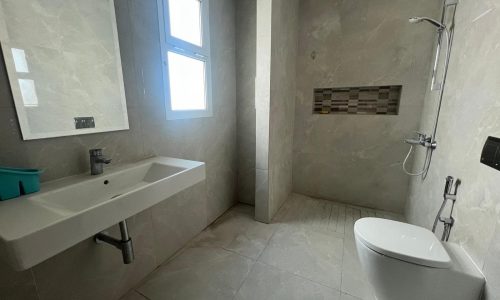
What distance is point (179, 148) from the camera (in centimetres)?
168

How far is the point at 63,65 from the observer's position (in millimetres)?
1018

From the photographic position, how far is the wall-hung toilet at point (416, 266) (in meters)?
0.96

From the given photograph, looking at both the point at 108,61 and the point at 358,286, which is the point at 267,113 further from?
the point at 358,286

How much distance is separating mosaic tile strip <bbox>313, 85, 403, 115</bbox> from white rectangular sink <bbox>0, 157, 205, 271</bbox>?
184 centimetres

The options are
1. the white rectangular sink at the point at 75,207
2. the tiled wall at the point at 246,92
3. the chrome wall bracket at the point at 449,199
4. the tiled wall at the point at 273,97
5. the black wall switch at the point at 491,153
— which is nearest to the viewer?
the white rectangular sink at the point at 75,207

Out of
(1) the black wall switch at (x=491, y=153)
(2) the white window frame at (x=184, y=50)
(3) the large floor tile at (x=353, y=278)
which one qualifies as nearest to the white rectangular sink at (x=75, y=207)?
(2) the white window frame at (x=184, y=50)

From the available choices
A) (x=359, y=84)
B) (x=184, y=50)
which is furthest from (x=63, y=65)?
(x=359, y=84)

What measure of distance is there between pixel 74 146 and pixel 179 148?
0.70 metres

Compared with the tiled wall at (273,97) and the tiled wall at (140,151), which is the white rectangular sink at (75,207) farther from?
the tiled wall at (273,97)

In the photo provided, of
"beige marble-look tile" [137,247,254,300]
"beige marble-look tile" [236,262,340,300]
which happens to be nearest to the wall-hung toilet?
"beige marble-look tile" [236,262,340,300]

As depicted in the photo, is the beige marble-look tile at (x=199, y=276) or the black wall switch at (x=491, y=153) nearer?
the black wall switch at (x=491, y=153)

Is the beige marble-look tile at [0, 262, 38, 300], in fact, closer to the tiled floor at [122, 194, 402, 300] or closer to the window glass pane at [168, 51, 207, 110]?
the tiled floor at [122, 194, 402, 300]

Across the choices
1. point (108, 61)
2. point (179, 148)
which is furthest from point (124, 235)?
point (108, 61)

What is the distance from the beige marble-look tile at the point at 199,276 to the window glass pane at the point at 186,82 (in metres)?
1.23
